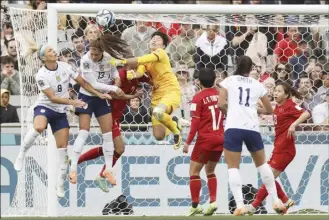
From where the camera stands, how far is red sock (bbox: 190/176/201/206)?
16875 mm

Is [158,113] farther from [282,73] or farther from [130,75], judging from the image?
[282,73]

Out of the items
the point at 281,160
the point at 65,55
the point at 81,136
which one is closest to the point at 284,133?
the point at 281,160

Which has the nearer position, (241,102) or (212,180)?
→ (241,102)

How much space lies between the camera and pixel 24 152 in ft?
54.5

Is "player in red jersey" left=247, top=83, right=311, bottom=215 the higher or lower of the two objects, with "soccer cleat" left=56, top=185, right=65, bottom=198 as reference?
higher

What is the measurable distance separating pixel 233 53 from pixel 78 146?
9.03 ft

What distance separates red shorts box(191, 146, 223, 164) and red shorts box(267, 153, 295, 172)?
0.74m

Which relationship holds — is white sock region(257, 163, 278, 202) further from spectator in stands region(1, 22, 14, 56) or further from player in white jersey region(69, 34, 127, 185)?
spectator in stands region(1, 22, 14, 56)

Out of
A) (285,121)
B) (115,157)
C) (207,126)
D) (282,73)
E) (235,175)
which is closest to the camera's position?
(235,175)

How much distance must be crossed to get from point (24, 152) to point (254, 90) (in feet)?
10.6

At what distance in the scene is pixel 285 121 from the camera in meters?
16.9

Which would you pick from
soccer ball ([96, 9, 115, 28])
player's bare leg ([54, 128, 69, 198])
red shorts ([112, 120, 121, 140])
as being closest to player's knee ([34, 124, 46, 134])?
player's bare leg ([54, 128, 69, 198])

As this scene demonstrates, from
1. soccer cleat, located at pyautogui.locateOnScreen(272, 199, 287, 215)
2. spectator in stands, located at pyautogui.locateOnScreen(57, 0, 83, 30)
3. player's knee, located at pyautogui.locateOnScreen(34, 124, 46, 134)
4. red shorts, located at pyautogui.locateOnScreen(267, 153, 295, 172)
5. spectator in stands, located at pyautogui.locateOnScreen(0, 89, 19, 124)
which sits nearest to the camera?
soccer cleat, located at pyautogui.locateOnScreen(272, 199, 287, 215)

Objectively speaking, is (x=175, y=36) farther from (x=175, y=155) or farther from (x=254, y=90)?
(x=254, y=90)
